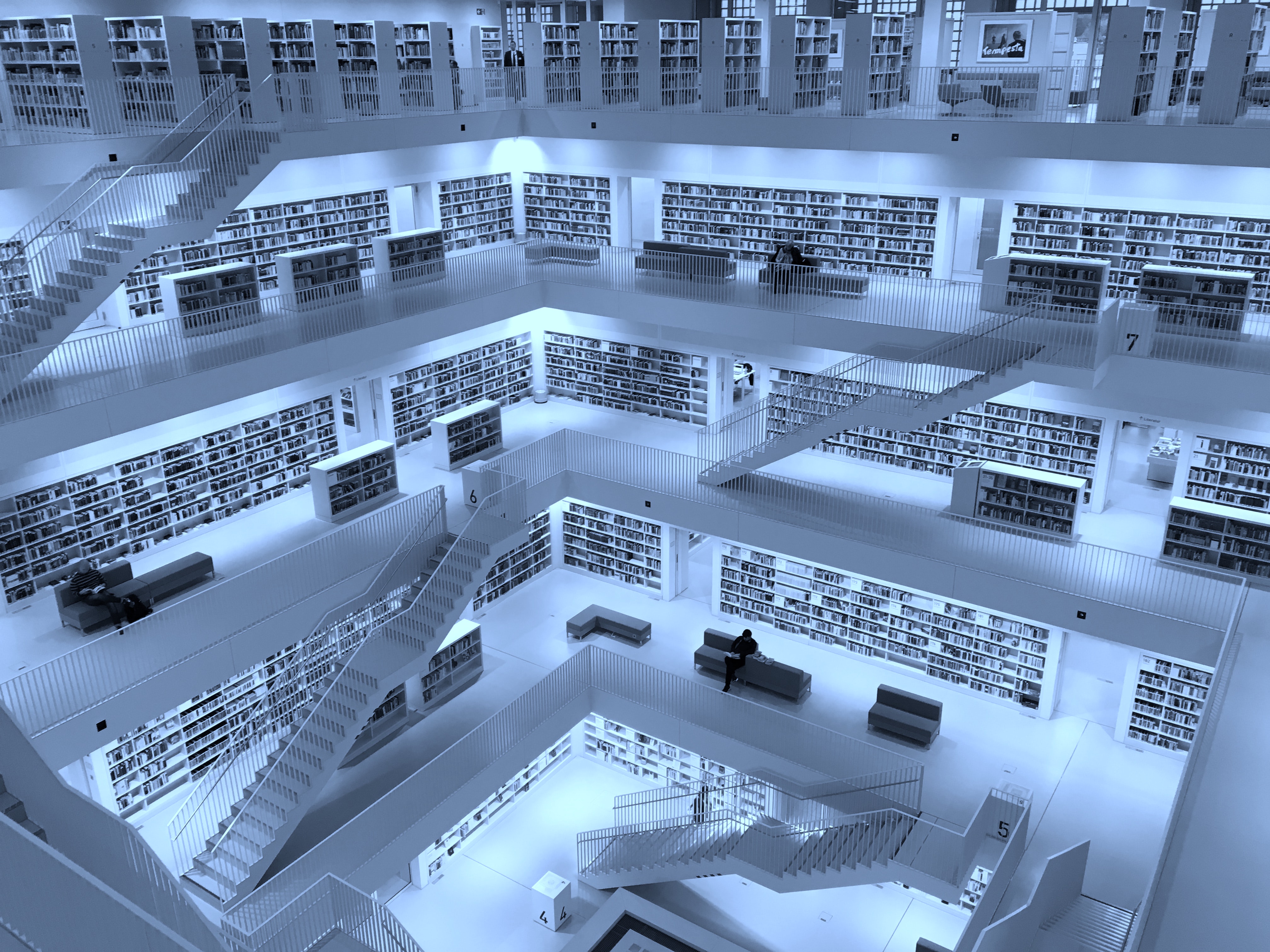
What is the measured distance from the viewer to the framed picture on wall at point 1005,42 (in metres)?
14.3

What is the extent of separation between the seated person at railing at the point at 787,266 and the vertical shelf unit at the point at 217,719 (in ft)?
20.9

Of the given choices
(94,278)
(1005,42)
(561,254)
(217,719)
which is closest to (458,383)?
(561,254)

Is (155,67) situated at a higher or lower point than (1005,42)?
lower

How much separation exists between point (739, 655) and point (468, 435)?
5126 mm

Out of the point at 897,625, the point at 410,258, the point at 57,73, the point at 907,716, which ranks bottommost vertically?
the point at 907,716

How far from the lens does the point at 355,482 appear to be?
13125 millimetres

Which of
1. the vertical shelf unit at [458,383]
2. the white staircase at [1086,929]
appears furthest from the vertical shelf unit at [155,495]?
the white staircase at [1086,929]

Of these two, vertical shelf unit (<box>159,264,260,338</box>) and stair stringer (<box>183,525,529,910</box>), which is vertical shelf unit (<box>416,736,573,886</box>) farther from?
vertical shelf unit (<box>159,264,260,338</box>)

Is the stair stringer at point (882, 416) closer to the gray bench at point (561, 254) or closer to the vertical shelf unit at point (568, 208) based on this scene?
the gray bench at point (561, 254)

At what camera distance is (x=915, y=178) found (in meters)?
13.4

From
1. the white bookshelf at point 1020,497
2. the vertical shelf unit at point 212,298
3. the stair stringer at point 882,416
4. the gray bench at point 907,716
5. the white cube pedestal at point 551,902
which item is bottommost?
the white cube pedestal at point 551,902

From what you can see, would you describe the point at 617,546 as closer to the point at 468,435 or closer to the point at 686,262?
the point at 468,435

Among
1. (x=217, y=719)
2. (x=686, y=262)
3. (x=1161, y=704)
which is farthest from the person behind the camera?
(x=686, y=262)

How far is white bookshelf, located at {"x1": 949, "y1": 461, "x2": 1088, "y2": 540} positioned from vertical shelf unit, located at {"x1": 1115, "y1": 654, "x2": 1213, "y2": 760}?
1.79 m
